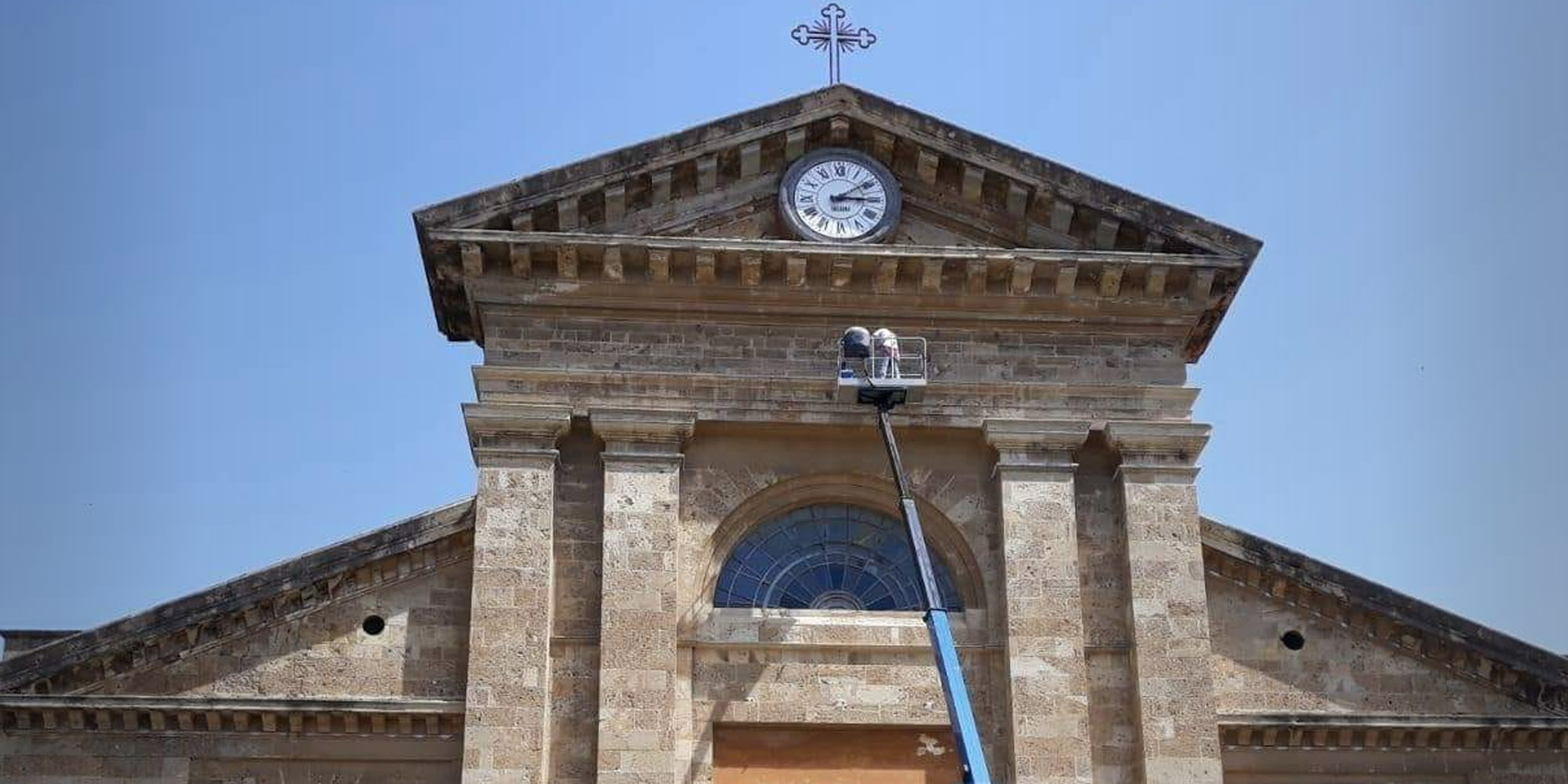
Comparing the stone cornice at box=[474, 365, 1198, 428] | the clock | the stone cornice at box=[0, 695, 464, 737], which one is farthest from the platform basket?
the stone cornice at box=[0, 695, 464, 737]

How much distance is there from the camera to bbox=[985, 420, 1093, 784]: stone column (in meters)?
19.6

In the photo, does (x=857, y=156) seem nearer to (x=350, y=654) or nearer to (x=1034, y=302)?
(x=1034, y=302)

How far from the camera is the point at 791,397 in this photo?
21.0 metres

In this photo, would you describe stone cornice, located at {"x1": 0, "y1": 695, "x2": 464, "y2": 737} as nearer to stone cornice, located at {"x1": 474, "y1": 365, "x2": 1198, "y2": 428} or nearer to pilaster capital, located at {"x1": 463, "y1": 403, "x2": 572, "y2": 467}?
pilaster capital, located at {"x1": 463, "y1": 403, "x2": 572, "y2": 467}

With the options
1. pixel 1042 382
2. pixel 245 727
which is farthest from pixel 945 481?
pixel 245 727

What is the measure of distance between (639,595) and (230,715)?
402 centimetres

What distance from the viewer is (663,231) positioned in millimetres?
21438

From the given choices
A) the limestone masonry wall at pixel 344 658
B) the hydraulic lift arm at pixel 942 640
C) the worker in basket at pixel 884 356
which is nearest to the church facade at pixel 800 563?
the limestone masonry wall at pixel 344 658

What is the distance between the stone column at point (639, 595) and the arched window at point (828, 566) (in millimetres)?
929

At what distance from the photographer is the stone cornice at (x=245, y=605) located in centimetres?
1975

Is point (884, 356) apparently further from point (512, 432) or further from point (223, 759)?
point (223, 759)

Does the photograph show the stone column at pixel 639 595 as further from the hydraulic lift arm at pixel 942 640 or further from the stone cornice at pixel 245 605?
the hydraulic lift arm at pixel 942 640

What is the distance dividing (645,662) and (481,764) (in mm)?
1776

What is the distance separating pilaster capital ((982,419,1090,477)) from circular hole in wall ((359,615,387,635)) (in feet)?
20.5
